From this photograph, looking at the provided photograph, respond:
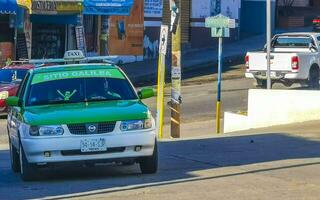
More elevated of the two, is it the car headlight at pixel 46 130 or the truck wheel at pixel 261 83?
the car headlight at pixel 46 130

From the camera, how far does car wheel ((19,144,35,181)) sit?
11.3 meters

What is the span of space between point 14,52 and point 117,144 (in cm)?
2319

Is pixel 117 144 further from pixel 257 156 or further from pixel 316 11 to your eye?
pixel 316 11

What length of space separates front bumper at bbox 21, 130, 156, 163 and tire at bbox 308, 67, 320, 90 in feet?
56.5

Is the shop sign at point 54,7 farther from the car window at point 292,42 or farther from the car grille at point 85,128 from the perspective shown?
the car grille at point 85,128

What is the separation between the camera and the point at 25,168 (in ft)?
37.5

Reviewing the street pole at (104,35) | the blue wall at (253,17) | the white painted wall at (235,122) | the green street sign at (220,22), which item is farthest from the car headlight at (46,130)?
the blue wall at (253,17)

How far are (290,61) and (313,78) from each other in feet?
5.77

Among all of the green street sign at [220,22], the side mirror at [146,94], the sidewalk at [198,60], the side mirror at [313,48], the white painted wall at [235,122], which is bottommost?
the white painted wall at [235,122]

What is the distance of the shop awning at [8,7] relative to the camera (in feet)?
103

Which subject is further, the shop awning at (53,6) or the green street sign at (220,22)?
the shop awning at (53,6)

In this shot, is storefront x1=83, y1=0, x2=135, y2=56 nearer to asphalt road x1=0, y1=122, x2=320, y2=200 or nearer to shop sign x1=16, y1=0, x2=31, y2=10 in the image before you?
shop sign x1=16, y1=0, x2=31, y2=10

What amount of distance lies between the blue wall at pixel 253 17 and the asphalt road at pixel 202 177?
3350 cm

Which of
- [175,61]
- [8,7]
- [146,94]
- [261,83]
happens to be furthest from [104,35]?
[146,94]
